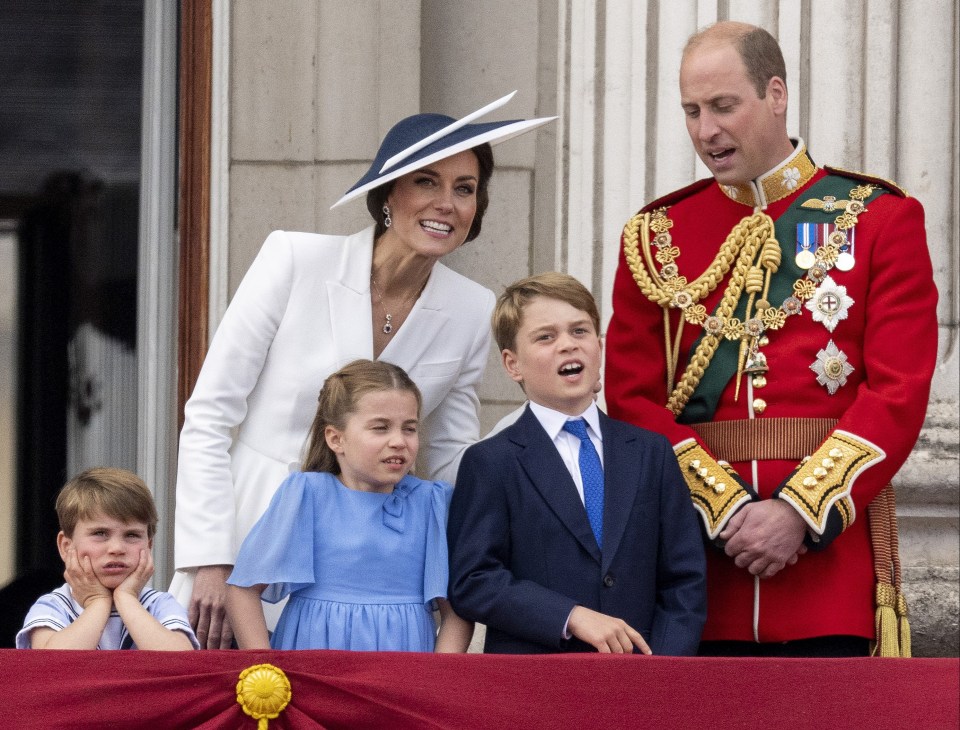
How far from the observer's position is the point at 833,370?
326 cm

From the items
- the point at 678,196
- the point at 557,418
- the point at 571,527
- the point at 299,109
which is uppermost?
the point at 299,109

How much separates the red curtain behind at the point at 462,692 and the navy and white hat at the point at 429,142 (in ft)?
3.75

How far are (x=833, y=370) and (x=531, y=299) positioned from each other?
618 millimetres

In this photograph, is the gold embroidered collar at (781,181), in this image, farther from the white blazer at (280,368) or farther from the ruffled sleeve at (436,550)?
the ruffled sleeve at (436,550)

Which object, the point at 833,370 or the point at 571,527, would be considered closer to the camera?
the point at 571,527

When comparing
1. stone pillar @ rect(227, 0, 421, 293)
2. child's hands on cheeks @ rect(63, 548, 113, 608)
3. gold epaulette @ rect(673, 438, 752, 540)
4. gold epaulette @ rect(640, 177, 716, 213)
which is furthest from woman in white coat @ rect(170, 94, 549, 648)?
stone pillar @ rect(227, 0, 421, 293)

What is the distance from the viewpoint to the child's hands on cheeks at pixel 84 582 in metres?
3.13

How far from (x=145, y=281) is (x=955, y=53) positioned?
2.49 metres

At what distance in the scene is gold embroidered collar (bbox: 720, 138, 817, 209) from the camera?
134 inches

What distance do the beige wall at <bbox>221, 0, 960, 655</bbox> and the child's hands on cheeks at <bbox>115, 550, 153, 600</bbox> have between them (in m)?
1.67

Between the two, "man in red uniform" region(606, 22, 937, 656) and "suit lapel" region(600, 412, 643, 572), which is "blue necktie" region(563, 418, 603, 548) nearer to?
"suit lapel" region(600, 412, 643, 572)

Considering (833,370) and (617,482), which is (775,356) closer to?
(833,370)

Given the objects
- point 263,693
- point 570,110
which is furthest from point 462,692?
point 570,110

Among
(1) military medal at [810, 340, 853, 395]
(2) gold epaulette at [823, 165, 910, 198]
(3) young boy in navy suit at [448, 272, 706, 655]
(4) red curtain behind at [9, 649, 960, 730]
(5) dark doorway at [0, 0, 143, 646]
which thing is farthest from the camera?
(5) dark doorway at [0, 0, 143, 646]
